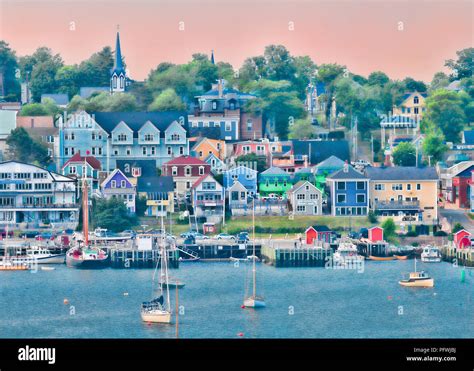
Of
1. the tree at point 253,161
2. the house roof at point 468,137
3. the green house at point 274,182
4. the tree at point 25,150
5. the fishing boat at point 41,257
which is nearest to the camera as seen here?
the fishing boat at point 41,257

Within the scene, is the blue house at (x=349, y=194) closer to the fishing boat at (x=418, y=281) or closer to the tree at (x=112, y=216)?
the tree at (x=112, y=216)

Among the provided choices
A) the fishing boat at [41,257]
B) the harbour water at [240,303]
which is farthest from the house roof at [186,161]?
the harbour water at [240,303]

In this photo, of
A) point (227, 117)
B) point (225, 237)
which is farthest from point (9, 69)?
point (225, 237)

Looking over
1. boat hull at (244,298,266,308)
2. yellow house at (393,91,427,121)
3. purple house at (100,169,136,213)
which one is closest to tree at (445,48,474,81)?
yellow house at (393,91,427,121)

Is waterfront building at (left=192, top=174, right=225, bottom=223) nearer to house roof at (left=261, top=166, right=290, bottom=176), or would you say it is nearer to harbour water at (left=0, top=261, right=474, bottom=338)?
house roof at (left=261, top=166, right=290, bottom=176)

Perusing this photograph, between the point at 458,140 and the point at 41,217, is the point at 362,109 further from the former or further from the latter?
the point at 41,217

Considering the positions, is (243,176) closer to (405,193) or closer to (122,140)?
(405,193)
